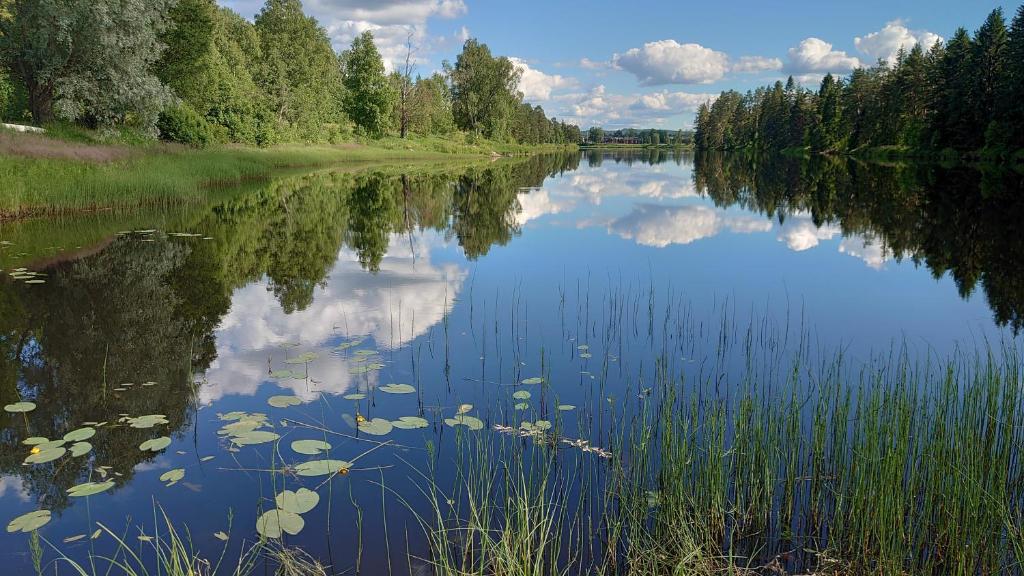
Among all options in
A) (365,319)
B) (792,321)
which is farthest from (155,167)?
(792,321)

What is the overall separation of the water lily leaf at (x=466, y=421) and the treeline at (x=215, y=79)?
2558 centimetres

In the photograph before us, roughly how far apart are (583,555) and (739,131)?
434ft

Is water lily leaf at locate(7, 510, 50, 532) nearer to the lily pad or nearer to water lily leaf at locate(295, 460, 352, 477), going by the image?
water lily leaf at locate(295, 460, 352, 477)

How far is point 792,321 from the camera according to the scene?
30.8ft

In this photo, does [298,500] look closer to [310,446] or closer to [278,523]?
[278,523]

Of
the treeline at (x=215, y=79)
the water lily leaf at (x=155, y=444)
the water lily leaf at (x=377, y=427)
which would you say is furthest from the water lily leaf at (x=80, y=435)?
the treeline at (x=215, y=79)

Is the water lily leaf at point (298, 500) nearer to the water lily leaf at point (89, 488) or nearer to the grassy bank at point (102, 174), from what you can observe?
Result: the water lily leaf at point (89, 488)

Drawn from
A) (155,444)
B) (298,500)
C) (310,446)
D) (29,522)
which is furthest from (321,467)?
(29,522)

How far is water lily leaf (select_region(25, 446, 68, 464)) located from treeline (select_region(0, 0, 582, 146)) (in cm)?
2450

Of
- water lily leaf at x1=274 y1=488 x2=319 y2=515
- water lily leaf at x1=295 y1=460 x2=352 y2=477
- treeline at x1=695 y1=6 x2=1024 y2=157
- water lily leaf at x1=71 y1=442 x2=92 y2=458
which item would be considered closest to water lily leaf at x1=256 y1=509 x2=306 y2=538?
water lily leaf at x1=274 y1=488 x2=319 y2=515

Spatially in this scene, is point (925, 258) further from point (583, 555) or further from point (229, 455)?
point (229, 455)

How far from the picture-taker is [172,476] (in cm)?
471

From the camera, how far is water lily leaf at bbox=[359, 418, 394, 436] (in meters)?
5.52

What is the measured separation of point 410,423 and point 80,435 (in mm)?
2624
